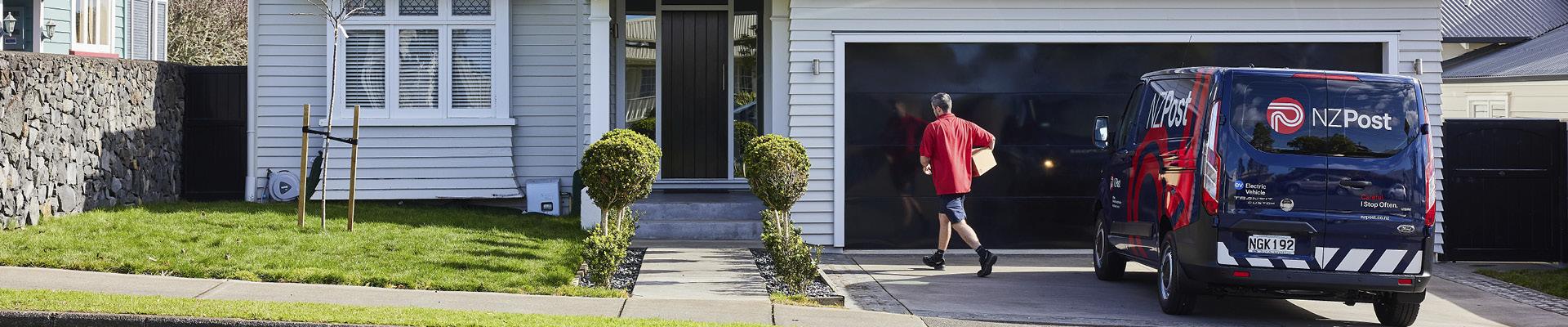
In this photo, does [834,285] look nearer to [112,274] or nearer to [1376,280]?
[1376,280]

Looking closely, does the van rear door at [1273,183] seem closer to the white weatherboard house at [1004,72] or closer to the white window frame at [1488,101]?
the white weatherboard house at [1004,72]

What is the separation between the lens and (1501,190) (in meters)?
12.5

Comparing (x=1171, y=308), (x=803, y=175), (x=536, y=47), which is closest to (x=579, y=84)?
(x=536, y=47)

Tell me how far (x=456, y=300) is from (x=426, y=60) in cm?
655

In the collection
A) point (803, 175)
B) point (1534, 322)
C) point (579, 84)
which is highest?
point (579, 84)

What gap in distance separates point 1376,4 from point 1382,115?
4.72 m

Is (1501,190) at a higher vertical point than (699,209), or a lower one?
higher

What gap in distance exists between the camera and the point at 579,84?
14484mm

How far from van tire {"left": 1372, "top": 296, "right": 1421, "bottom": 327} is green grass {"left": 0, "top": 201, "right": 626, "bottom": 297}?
486cm

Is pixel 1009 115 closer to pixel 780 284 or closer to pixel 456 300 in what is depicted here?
pixel 780 284

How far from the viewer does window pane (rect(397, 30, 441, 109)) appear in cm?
1434

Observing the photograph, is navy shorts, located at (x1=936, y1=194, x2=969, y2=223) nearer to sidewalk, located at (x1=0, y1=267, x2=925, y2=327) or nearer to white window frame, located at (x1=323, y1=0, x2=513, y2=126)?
sidewalk, located at (x1=0, y1=267, x2=925, y2=327)

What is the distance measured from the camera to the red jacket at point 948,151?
10.9 metres

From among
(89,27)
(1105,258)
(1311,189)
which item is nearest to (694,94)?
(1105,258)
